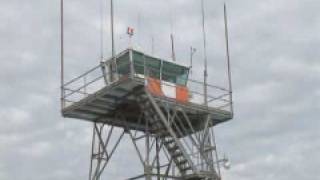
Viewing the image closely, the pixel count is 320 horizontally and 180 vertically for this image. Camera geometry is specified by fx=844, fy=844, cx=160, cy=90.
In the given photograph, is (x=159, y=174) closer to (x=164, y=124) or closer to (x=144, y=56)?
(x=164, y=124)

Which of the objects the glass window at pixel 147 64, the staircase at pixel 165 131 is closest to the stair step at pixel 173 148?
the staircase at pixel 165 131

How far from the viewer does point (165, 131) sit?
170 feet

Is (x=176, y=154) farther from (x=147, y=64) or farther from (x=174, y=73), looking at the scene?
(x=147, y=64)

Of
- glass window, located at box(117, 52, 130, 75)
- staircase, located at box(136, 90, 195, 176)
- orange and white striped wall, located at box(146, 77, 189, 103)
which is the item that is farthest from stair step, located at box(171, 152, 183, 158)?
glass window, located at box(117, 52, 130, 75)

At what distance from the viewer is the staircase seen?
50.4 m

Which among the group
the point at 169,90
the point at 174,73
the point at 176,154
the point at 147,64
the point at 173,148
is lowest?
the point at 176,154

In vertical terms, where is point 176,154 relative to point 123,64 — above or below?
below

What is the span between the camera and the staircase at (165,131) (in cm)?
5038

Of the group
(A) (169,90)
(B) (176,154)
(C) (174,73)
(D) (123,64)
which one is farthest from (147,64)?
(B) (176,154)

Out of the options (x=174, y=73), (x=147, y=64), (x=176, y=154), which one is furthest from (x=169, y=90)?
(x=176, y=154)

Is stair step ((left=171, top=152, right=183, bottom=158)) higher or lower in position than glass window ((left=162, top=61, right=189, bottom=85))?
lower

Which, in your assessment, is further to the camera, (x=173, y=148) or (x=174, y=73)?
(x=174, y=73)

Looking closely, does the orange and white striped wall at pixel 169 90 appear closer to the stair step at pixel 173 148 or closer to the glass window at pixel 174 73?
the glass window at pixel 174 73

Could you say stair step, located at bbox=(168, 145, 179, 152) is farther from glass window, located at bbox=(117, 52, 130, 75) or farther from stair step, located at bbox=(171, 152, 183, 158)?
glass window, located at bbox=(117, 52, 130, 75)
